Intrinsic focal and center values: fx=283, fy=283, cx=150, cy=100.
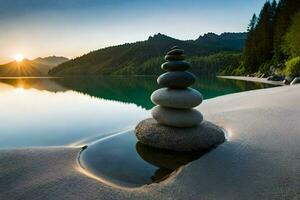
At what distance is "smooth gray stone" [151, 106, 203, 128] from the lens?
935cm

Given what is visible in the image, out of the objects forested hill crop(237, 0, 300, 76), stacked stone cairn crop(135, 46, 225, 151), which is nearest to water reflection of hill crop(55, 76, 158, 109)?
stacked stone cairn crop(135, 46, 225, 151)

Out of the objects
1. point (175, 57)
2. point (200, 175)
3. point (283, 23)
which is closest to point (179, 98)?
point (175, 57)

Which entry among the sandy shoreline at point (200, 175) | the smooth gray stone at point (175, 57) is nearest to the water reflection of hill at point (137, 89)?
the smooth gray stone at point (175, 57)

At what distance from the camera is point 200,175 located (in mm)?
6699

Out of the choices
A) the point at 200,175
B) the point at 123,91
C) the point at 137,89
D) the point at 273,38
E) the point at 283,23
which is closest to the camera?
the point at 200,175

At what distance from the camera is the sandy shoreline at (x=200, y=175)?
19.2 feet

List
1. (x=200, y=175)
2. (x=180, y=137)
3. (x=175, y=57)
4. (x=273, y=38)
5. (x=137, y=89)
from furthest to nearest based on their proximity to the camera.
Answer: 1. (x=273, y=38)
2. (x=137, y=89)
3. (x=175, y=57)
4. (x=180, y=137)
5. (x=200, y=175)

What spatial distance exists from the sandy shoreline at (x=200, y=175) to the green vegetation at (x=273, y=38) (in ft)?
157

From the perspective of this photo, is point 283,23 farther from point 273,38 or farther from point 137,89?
point 137,89

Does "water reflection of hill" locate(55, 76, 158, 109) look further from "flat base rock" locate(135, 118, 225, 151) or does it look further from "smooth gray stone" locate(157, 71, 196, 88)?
"flat base rock" locate(135, 118, 225, 151)

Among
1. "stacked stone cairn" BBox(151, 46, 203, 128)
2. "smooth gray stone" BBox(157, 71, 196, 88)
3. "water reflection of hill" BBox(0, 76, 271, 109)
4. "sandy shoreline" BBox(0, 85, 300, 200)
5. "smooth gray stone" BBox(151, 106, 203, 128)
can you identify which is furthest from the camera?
"water reflection of hill" BBox(0, 76, 271, 109)

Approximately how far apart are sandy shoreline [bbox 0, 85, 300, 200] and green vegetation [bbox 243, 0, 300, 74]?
157 ft

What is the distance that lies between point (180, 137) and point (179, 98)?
1444mm

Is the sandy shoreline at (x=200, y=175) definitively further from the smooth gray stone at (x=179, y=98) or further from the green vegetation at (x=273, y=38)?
the green vegetation at (x=273, y=38)
